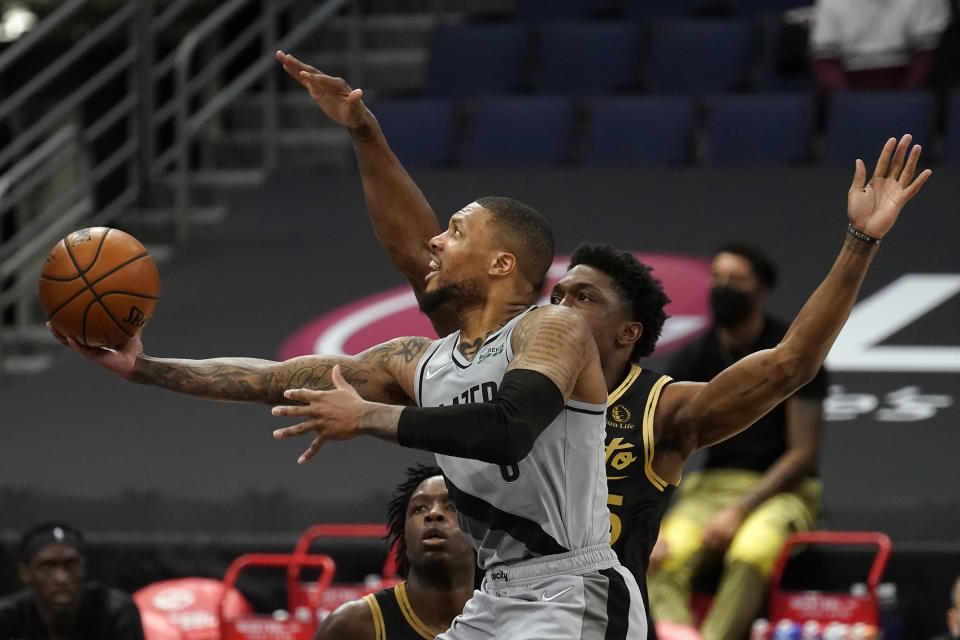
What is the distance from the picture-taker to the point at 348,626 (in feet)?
15.4

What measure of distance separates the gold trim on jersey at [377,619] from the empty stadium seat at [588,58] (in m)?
5.68

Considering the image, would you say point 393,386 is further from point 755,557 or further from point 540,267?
point 755,557

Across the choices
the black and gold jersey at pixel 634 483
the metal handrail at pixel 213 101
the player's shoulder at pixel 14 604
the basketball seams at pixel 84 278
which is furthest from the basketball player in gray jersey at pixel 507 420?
the metal handrail at pixel 213 101

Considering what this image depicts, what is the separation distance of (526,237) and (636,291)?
671 millimetres

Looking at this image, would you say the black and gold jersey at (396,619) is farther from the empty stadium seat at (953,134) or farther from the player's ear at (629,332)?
the empty stadium seat at (953,134)

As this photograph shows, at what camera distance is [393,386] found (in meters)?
3.92

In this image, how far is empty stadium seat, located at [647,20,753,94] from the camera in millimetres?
9617

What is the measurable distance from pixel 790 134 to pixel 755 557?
3.57 m

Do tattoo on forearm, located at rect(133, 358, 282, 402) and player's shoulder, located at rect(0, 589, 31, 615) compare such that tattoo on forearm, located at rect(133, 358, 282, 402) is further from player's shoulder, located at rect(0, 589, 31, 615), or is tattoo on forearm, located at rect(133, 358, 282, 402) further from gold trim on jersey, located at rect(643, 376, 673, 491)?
player's shoulder, located at rect(0, 589, 31, 615)

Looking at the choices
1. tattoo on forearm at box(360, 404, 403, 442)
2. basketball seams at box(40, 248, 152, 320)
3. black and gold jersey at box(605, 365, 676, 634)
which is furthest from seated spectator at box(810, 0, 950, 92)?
tattoo on forearm at box(360, 404, 403, 442)

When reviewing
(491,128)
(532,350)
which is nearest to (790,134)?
(491,128)

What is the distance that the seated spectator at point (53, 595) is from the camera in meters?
6.42

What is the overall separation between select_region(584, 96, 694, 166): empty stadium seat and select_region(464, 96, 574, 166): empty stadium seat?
17 centimetres

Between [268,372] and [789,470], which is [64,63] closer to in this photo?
[789,470]
